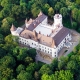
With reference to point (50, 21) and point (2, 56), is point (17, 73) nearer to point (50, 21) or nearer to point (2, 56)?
point (2, 56)

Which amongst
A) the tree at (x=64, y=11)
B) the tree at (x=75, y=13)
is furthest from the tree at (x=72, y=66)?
the tree at (x=64, y=11)

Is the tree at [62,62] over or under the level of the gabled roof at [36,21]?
under

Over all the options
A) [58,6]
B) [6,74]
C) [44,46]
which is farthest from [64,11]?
[6,74]

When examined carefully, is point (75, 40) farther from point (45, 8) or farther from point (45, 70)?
point (45, 70)

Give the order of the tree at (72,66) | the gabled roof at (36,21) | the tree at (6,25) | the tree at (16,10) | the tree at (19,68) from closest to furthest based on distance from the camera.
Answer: the tree at (72,66)
the tree at (19,68)
the gabled roof at (36,21)
the tree at (6,25)
the tree at (16,10)

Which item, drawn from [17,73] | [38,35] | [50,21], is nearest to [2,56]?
[17,73]

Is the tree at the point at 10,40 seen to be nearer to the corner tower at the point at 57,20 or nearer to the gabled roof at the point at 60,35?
the gabled roof at the point at 60,35

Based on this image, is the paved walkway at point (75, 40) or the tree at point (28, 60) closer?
the tree at point (28, 60)

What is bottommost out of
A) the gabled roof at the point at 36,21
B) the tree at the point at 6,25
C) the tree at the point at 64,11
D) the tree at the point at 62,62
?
the tree at the point at 62,62

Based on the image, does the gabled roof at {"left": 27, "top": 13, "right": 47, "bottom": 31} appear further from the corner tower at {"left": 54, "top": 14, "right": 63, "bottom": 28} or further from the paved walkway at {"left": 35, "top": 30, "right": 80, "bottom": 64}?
the paved walkway at {"left": 35, "top": 30, "right": 80, "bottom": 64}
